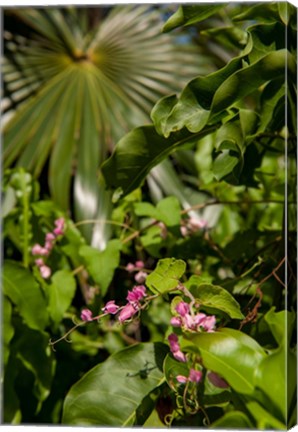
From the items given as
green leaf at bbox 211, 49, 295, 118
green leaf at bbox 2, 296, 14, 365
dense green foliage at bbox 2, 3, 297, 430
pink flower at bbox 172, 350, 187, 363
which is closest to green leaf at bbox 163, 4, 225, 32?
dense green foliage at bbox 2, 3, 297, 430

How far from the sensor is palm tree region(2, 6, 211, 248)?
1.90 m

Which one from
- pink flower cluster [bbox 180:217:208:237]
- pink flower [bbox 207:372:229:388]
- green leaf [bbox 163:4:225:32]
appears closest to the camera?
pink flower [bbox 207:372:229:388]

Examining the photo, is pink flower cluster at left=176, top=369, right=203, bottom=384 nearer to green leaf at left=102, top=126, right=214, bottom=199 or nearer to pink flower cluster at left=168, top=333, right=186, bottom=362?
pink flower cluster at left=168, top=333, right=186, bottom=362

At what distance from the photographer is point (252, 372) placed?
0.82 metres

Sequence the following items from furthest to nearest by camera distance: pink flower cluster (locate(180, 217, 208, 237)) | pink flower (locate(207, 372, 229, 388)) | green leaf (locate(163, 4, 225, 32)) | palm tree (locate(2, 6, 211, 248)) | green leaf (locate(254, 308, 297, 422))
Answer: palm tree (locate(2, 6, 211, 248)) < pink flower cluster (locate(180, 217, 208, 237)) < green leaf (locate(163, 4, 225, 32)) < pink flower (locate(207, 372, 229, 388)) < green leaf (locate(254, 308, 297, 422))

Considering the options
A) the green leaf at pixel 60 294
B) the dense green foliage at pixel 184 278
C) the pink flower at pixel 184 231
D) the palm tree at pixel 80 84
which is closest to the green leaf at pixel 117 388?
the dense green foliage at pixel 184 278

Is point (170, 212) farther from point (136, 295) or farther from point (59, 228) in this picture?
point (136, 295)

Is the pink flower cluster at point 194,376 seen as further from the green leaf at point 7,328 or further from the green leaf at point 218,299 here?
the green leaf at point 7,328

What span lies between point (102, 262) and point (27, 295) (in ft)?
0.44

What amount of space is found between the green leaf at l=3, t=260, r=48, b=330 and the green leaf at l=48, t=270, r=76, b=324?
0.05 feet

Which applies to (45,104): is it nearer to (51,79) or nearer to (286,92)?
(51,79)

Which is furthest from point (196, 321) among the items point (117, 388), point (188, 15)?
point (188, 15)

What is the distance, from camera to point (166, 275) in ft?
3.17

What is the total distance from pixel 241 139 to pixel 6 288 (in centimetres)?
50
